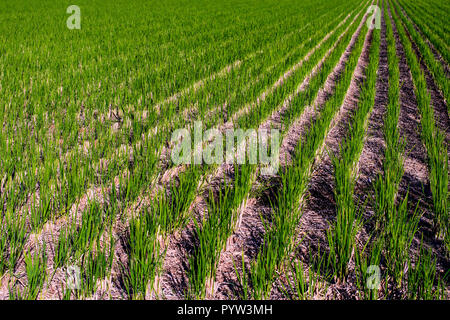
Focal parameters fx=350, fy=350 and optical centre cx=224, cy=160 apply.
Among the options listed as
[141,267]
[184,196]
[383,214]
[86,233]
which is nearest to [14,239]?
[86,233]

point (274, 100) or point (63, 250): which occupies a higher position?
point (274, 100)

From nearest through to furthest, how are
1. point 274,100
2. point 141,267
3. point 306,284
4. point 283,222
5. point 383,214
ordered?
1. point 141,267
2. point 306,284
3. point 283,222
4. point 383,214
5. point 274,100

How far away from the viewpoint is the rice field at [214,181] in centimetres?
141

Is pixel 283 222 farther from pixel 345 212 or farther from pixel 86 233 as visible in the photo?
pixel 86 233

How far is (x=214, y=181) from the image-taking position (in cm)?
230

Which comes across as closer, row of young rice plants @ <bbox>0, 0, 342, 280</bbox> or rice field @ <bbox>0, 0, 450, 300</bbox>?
rice field @ <bbox>0, 0, 450, 300</bbox>

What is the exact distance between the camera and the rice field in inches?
55.6

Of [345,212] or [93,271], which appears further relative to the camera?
[345,212]

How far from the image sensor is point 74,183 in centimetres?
185

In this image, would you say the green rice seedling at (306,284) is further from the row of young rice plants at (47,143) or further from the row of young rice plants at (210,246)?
the row of young rice plants at (47,143)

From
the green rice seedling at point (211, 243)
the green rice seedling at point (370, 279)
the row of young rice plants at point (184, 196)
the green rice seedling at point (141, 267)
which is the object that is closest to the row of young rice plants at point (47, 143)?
the row of young rice plants at point (184, 196)

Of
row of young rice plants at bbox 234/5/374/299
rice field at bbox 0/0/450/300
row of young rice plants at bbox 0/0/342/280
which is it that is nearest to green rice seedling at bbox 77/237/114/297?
rice field at bbox 0/0/450/300

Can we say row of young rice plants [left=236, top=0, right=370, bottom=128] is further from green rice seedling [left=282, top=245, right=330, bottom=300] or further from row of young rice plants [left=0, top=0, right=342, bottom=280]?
green rice seedling [left=282, top=245, right=330, bottom=300]
